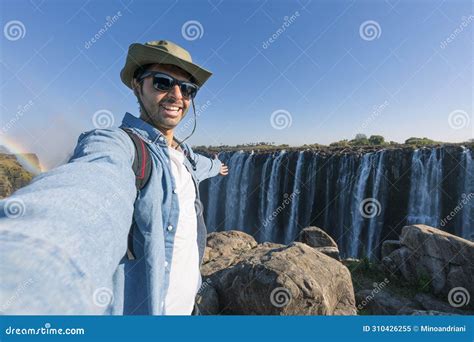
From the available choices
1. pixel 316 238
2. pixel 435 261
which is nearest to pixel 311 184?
pixel 316 238

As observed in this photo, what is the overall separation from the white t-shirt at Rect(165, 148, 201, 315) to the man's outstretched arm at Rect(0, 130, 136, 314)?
2.55 feet

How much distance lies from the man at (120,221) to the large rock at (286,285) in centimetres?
312

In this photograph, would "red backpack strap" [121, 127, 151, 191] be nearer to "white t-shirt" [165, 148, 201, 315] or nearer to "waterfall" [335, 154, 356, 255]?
"white t-shirt" [165, 148, 201, 315]

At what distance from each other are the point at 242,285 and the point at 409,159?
64.0 feet

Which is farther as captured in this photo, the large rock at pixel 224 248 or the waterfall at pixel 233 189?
the waterfall at pixel 233 189

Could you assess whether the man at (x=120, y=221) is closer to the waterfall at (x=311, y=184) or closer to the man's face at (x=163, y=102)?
the man's face at (x=163, y=102)

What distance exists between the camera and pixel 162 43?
7.56ft

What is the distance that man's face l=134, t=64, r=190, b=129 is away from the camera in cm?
223

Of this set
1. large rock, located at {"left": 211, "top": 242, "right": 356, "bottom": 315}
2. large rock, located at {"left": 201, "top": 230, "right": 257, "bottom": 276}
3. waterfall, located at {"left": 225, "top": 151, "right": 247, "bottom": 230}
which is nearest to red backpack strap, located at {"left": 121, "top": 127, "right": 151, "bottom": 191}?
large rock, located at {"left": 211, "top": 242, "right": 356, "bottom": 315}

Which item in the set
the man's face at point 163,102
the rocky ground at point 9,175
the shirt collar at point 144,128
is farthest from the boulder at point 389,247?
the rocky ground at point 9,175

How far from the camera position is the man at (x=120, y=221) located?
827 millimetres

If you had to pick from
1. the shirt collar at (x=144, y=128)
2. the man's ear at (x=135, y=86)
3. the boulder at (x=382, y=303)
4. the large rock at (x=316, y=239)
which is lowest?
the boulder at (x=382, y=303)

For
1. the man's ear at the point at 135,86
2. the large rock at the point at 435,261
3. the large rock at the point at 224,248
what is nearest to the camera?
the man's ear at the point at 135,86

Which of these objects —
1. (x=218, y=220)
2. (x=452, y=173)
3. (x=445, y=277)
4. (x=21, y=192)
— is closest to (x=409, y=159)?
(x=452, y=173)
